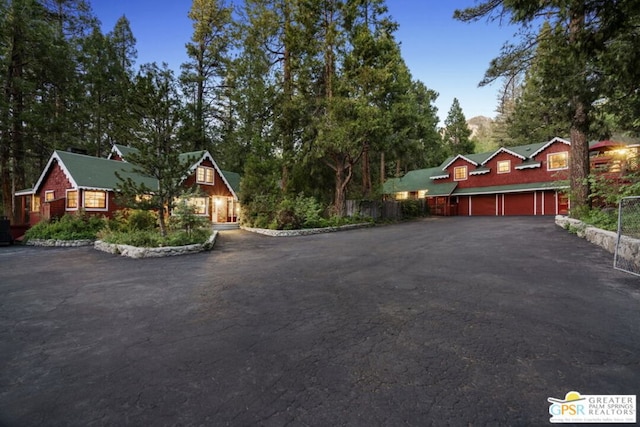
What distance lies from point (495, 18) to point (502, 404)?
1388cm

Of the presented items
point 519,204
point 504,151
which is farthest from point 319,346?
point 504,151

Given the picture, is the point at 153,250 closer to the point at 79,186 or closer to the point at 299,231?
the point at 299,231

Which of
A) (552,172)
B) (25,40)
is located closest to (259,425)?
(25,40)

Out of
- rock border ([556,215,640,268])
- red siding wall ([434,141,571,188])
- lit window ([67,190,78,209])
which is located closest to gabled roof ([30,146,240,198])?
lit window ([67,190,78,209])

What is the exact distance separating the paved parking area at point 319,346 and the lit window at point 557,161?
23292 mm

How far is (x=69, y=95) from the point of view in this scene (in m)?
23.1

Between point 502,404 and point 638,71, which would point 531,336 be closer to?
point 502,404

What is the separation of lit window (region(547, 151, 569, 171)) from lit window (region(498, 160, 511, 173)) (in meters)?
3.15

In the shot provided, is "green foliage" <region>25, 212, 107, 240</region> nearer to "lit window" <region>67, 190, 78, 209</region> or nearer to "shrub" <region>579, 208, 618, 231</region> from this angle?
"lit window" <region>67, 190, 78, 209</region>

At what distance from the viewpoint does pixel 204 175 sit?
73.6ft

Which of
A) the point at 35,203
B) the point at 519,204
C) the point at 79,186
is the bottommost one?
the point at 519,204

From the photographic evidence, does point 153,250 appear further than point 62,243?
No

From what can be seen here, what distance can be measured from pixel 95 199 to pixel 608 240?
2433 centimetres

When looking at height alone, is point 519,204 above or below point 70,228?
above
